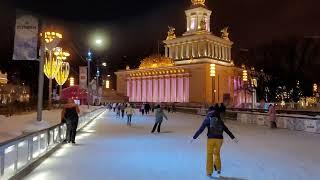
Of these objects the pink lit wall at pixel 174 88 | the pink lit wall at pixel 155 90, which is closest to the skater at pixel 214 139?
the pink lit wall at pixel 174 88

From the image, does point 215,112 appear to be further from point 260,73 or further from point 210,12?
point 210,12

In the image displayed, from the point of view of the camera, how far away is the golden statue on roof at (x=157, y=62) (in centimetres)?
10544

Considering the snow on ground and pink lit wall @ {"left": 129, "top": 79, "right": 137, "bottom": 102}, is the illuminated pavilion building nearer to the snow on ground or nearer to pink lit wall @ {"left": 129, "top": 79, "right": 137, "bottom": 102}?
pink lit wall @ {"left": 129, "top": 79, "right": 137, "bottom": 102}

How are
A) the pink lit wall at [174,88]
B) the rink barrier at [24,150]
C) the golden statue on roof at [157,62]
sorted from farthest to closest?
the golden statue on roof at [157,62], the pink lit wall at [174,88], the rink barrier at [24,150]

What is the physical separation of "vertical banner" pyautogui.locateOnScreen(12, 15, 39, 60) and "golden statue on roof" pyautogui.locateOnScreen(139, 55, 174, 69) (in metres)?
89.5

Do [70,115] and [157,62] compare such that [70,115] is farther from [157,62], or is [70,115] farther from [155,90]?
[155,90]

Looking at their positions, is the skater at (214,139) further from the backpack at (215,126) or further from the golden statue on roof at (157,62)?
the golden statue on roof at (157,62)

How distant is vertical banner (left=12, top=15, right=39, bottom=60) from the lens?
48.1 feet

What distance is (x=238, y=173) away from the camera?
10.7 metres

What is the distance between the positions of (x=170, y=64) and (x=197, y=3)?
17.0 meters

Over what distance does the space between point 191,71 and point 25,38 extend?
87.0 metres

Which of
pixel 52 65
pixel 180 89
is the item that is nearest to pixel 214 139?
pixel 52 65

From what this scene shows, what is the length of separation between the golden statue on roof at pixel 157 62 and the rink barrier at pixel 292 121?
222ft

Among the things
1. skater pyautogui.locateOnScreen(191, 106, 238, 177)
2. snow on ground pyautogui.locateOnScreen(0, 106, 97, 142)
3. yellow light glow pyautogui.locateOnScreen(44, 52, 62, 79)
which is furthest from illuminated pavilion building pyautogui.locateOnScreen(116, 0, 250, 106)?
skater pyautogui.locateOnScreen(191, 106, 238, 177)
